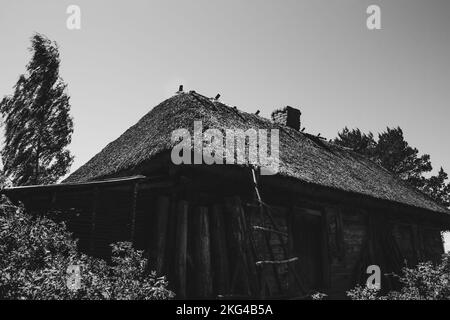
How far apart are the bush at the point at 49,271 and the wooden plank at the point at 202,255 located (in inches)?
57.5

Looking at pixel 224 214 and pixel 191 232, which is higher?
pixel 224 214

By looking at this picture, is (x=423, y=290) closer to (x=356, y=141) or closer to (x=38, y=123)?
(x=38, y=123)

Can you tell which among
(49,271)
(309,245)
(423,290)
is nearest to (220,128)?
(309,245)

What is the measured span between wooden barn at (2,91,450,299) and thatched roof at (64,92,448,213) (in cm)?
5

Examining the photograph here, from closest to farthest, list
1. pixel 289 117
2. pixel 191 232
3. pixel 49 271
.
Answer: pixel 49 271 → pixel 191 232 → pixel 289 117

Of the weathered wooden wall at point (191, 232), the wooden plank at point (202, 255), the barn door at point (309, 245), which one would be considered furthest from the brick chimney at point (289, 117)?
the wooden plank at point (202, 255)

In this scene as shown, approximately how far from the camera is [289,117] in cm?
1277

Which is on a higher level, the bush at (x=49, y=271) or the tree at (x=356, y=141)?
the tree at (x=356, y=141)

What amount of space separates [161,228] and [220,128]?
8.42ft

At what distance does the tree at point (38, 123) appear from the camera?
17.4m

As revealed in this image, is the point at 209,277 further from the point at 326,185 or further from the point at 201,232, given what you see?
the point at 326,185

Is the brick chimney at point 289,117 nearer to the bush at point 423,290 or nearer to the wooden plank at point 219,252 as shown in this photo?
the wooden plank at point 219,252
